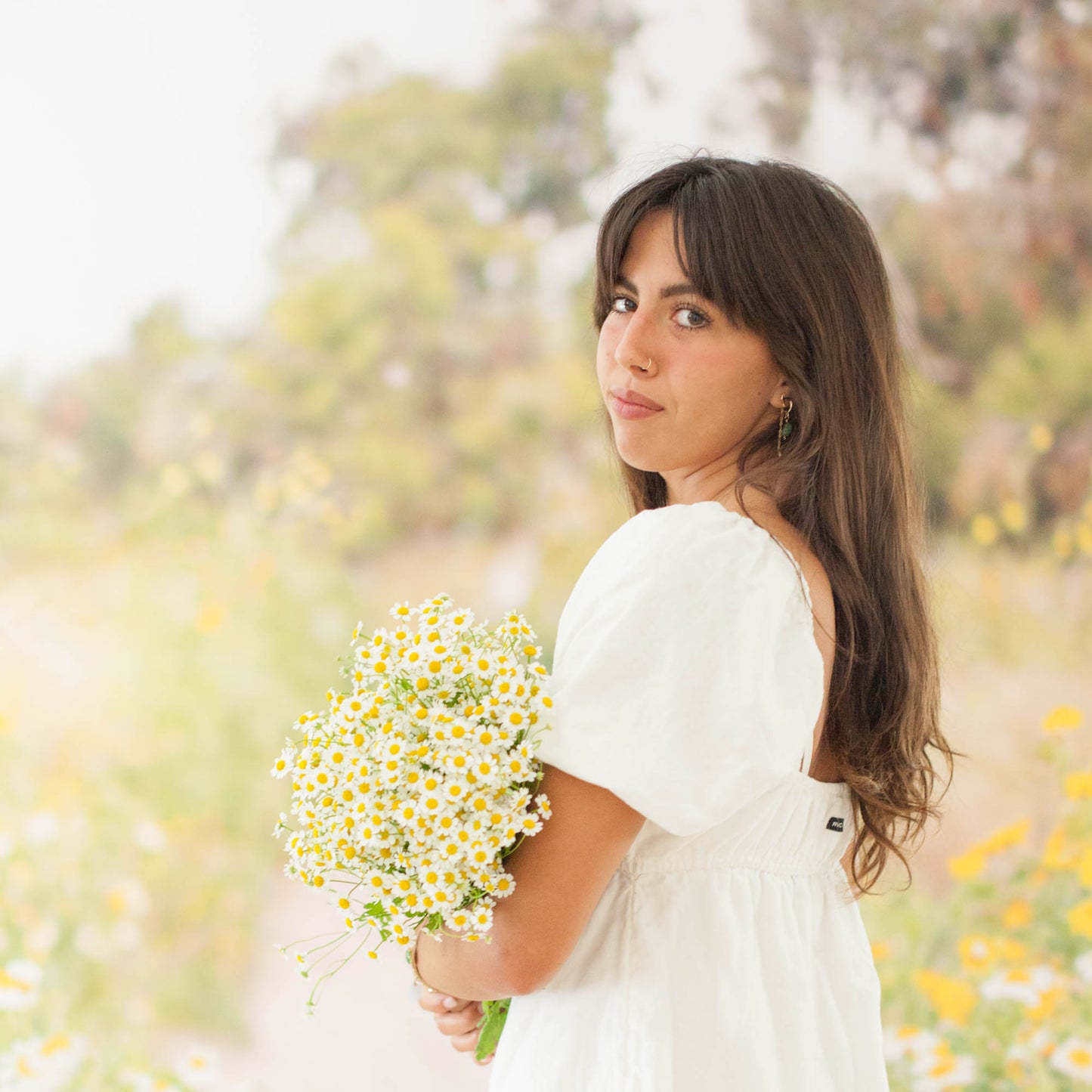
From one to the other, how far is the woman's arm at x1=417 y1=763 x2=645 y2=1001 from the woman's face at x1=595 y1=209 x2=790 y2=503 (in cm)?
37

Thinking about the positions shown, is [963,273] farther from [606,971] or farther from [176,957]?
[176,957]

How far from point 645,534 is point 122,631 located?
2.12 m

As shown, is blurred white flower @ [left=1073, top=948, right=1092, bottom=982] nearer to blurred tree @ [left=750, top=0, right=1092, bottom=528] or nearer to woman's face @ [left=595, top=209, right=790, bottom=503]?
blurred tree @ [left=750, top=0, right=1092, bottom=528]

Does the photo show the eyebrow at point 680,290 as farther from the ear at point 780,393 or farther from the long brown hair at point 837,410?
the ear at point 780,393

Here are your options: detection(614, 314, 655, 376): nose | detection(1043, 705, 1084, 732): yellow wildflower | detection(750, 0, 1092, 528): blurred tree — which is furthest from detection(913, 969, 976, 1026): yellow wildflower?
detection(614, 314, 655, 376): nose

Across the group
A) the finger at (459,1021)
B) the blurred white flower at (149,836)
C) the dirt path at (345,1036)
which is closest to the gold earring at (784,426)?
the finger at (459,1021)

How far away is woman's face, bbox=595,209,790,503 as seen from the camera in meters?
1.17

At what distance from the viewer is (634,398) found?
1206 mm

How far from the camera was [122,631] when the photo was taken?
2846 millimetres

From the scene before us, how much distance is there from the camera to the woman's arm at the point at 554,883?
3.26ft

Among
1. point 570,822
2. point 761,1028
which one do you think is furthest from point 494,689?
point 761,1028

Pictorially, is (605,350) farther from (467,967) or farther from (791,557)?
(467,967)

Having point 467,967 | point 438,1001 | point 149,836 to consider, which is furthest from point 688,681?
point 149,836

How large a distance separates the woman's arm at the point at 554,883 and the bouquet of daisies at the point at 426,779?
0.05ft
